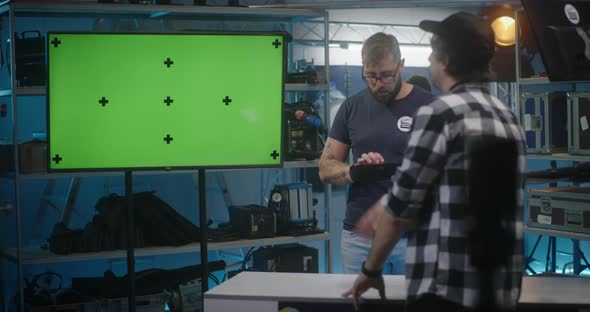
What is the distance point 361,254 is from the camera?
293 cm

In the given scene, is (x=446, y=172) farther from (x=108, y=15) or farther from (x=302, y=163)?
(x=108, y=15)

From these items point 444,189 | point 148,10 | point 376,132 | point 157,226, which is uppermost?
point 148,10

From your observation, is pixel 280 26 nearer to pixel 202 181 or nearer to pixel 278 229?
pixel 278 229

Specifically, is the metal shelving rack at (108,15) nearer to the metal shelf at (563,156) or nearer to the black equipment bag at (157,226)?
the black equipment bag at (157,226)

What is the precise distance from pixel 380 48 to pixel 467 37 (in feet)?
4.04

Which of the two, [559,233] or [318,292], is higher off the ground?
[318,292]

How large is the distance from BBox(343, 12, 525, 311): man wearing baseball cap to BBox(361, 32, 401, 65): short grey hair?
3.63 ft

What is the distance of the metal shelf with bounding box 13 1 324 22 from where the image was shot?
4.08m

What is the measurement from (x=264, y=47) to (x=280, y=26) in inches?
157

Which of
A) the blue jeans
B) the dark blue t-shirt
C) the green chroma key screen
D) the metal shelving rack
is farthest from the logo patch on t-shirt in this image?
Answer: the metal shelving rack

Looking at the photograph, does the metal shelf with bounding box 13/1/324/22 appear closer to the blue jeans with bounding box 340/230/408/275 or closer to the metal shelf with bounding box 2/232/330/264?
the metal shelf with bounding box 2/232/330/264

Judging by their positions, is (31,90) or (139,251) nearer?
(31,90)

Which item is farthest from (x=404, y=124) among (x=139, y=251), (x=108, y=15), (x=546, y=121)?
(x=108, y=15)

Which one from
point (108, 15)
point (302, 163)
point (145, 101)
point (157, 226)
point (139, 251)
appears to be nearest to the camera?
point (145, 101)
